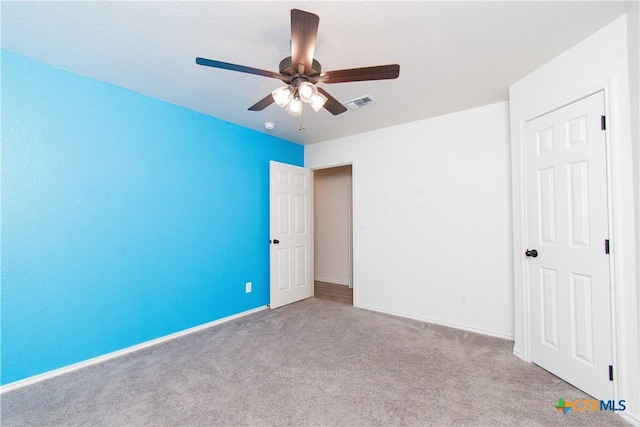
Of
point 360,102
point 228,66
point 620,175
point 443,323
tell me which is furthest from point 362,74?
point 443,323

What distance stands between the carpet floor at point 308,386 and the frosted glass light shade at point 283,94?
1.98 m

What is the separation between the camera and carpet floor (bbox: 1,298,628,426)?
162 centimetres

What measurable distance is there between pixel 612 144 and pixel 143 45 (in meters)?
3.18

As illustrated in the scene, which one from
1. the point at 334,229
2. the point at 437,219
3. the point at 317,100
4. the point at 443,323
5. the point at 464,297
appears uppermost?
the point at 317,100

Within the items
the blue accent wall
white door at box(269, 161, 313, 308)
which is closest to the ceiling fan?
the blue accent wall

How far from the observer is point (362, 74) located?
60.0 inches

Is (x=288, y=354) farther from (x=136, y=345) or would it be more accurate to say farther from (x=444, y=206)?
(x=444, y=206)

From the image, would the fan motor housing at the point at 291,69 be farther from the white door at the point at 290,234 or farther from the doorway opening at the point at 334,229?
the doorway opening at the point at 334,229

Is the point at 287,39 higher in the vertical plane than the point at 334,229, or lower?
higher

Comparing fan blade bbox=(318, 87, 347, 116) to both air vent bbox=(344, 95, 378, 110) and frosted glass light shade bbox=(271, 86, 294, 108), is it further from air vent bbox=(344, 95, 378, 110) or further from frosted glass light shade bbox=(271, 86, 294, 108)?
air vent bbox=(344, 95, 378, 110)

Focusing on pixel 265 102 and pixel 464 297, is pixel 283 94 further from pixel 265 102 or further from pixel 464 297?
pixel 464 297

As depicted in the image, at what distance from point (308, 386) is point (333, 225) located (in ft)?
12.0

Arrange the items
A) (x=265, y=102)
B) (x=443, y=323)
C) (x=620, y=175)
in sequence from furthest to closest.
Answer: (x=443, y=323)
(x=265, y=102)
(x=620, y=175)

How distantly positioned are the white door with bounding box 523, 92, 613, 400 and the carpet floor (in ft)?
0.83
